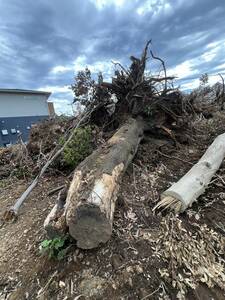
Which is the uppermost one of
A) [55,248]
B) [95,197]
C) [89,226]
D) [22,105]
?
[22,105]

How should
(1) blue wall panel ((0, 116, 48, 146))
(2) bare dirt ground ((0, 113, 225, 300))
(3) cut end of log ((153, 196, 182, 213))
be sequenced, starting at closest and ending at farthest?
(2) bare dirt ground ((0, 113, 225, 300)) → (3) cut end of log ((153, 196, 182, 213)) → (1) blue wall panel ((0, 116, 48, 146))

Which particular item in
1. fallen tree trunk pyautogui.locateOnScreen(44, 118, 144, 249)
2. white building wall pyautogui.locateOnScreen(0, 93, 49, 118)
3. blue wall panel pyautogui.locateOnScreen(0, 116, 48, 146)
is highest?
white building wall pyautogui.locateOnScreen(0, 93, 49, 118)

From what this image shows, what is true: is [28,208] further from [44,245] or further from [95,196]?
[95,196]

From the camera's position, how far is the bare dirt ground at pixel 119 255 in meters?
1.72

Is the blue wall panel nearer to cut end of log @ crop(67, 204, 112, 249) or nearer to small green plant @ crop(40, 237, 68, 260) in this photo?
small green plant @ crop(40, 237, 68, 260)

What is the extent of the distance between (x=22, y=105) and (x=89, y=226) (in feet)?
56.5

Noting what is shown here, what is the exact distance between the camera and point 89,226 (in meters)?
1.93

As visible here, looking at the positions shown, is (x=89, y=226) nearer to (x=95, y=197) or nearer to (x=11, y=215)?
(x=95, y=197)

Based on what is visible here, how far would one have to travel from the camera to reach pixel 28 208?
3.09 m

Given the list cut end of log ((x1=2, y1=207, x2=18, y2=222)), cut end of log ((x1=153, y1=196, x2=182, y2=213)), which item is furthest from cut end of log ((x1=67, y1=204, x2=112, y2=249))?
cut end of log ((x1=2, y1=207, x2=18, y2=222))

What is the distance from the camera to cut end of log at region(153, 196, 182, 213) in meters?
2.42

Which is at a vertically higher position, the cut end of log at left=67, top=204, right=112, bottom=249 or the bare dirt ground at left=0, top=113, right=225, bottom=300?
the cut end of log at left=67, top=204, right=112, bottom=249

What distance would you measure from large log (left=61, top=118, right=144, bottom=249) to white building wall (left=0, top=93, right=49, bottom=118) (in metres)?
14.8

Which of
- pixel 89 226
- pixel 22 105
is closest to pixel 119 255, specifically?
pixel 89 226
